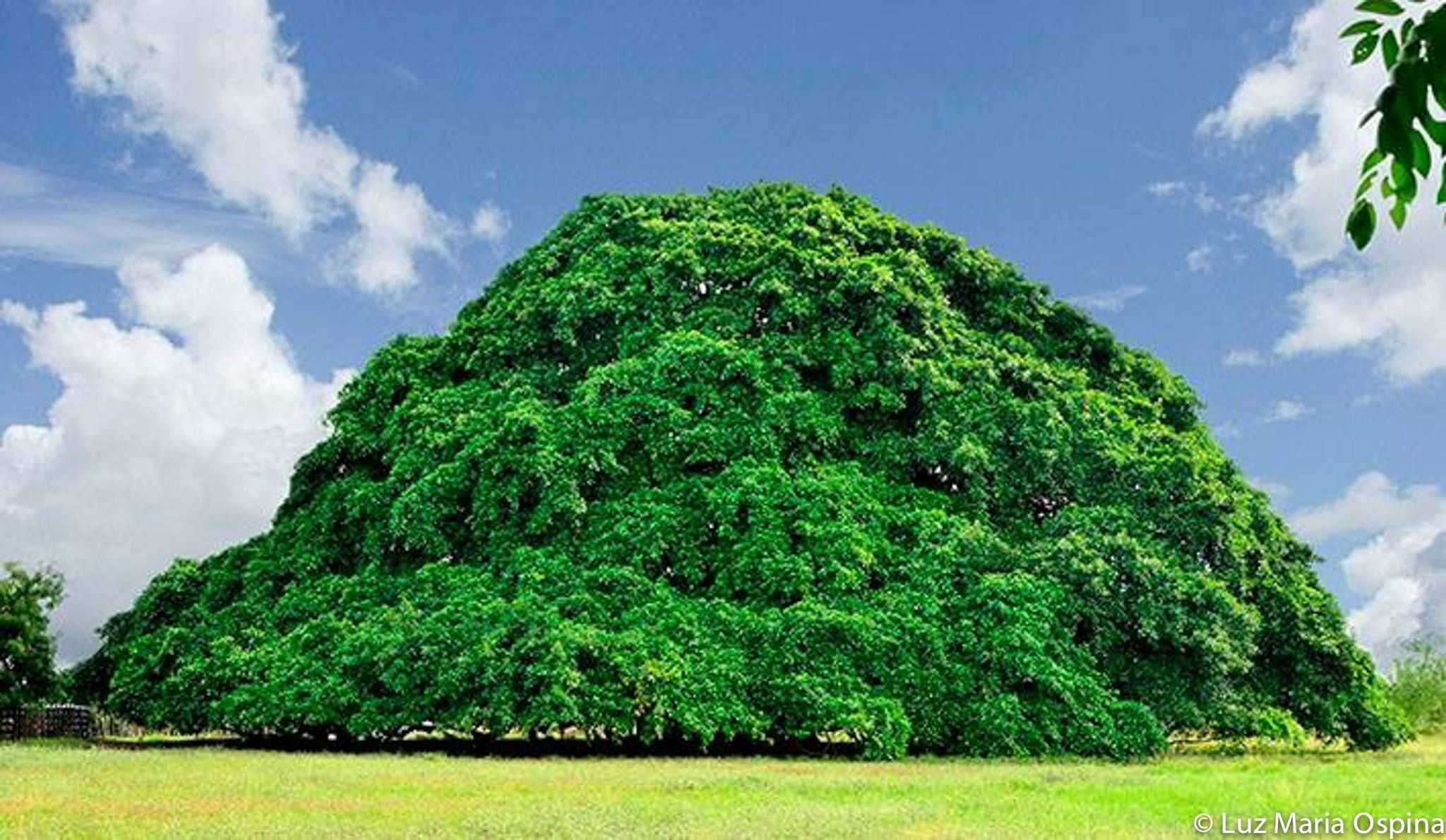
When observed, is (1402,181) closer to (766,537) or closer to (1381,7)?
(1381,7)

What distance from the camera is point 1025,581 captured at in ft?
92.5

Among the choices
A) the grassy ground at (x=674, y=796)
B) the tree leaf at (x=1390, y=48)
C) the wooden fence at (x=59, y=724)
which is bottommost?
the grassy ground at (x=674, y=796)

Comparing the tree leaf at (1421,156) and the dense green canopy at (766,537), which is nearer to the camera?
the tree leaf at (1421,156)

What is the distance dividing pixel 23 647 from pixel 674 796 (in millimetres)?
28255

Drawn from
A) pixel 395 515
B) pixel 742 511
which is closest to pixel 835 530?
pixel 742 511

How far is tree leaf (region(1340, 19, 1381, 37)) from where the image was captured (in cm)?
329

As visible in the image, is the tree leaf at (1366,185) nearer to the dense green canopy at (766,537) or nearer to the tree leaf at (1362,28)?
the tree leaf at (1362,28)

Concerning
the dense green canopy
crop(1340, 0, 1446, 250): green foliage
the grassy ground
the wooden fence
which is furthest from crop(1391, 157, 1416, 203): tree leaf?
the wooden fence

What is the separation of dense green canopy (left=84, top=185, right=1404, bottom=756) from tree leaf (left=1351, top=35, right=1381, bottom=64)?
75.3 feet

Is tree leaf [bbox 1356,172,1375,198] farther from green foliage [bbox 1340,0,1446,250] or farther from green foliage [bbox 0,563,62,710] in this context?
green foliage [bbox 0,563,62,710]

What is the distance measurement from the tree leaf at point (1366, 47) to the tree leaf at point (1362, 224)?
0.37 m

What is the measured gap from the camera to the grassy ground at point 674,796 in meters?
15.3

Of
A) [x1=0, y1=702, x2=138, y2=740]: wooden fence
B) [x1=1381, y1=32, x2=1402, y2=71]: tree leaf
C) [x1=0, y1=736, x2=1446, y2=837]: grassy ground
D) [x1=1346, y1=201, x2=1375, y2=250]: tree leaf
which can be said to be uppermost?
[x1=1381, y1=32, x2=1402, y2=71]: tree leaf

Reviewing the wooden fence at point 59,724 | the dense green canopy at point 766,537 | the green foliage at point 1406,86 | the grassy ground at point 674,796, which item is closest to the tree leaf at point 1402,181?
the green foliage at point 1406,86
